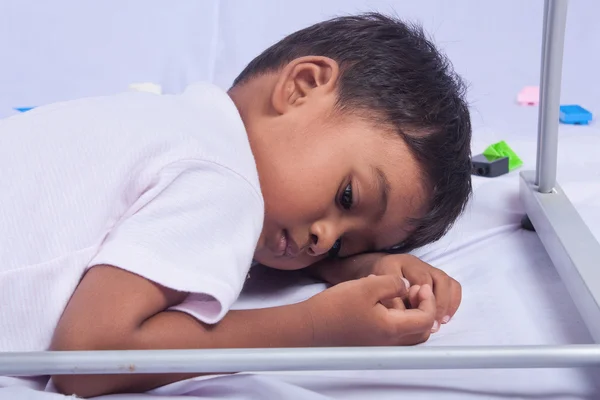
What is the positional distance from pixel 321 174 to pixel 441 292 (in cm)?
19

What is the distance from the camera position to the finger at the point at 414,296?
0.87 metres

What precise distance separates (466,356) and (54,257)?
1.20 ft

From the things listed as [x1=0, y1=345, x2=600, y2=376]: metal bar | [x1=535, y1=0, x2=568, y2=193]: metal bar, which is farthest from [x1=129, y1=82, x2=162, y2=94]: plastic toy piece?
[x1=0, y1=345, x2=600, y2=376]: metal bar

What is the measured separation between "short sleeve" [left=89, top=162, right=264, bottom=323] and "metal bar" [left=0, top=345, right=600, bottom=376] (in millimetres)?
96

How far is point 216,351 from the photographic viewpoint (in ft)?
1.99

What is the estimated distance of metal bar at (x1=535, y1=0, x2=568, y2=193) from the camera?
39.5 inches

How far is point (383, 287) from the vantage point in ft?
2.64

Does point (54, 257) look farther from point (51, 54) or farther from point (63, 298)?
point (51, 54)

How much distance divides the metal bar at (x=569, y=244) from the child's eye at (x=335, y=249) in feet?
0.83

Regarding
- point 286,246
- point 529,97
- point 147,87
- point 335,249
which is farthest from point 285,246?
point 529,97

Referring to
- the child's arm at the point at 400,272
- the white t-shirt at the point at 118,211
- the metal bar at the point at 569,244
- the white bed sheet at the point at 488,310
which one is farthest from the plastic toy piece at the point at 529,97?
the white t-shirt at the point at 118,211

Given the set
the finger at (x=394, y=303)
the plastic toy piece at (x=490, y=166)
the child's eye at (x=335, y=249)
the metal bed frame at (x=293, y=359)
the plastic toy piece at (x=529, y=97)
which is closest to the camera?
the metal bed frame at (x=293, y=359)

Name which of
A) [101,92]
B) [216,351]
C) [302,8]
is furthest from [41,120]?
[302,8]

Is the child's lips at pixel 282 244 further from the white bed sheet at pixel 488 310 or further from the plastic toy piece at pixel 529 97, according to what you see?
the plastic toy piece at pixel 529 97
